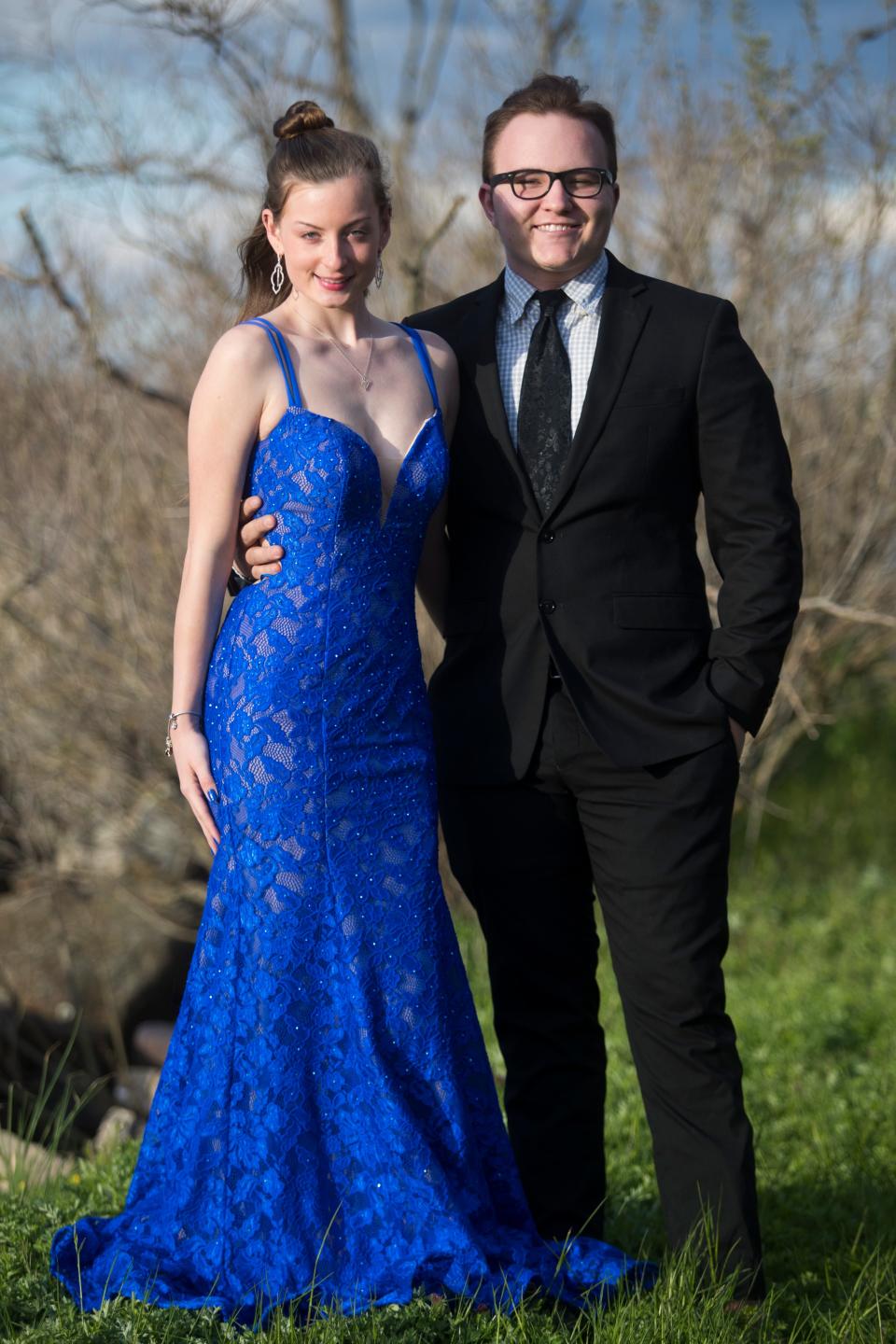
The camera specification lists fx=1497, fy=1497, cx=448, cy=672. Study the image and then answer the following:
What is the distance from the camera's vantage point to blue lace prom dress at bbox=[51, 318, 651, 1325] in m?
2.91

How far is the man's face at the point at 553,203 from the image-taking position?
320 centimetres

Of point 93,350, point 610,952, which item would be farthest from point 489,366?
point 93,350

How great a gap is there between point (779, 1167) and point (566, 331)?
2.64 metres

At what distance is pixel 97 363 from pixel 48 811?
2.41m

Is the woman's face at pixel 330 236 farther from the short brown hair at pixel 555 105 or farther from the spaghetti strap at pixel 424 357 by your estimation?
the short brown hair at pixel 555 105

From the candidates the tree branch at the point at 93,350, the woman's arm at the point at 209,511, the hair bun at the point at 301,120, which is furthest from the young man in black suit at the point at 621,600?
the tree branch at the point at 93,350

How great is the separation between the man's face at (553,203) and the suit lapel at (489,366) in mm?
145

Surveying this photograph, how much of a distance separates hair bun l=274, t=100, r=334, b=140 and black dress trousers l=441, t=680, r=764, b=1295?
1269mm

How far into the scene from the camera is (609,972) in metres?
6.99

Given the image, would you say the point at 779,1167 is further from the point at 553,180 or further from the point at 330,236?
the point at 330,236

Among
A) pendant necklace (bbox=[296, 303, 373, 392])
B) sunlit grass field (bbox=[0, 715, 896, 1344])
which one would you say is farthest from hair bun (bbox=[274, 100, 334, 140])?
sunlit grass field (bbox=[0, 715, 896, 1344])

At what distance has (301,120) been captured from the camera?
305cm

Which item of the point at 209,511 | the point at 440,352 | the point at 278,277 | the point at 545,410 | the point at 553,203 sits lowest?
the point at 209,511

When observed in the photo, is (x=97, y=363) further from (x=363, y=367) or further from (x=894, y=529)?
(x=894, y=529)
